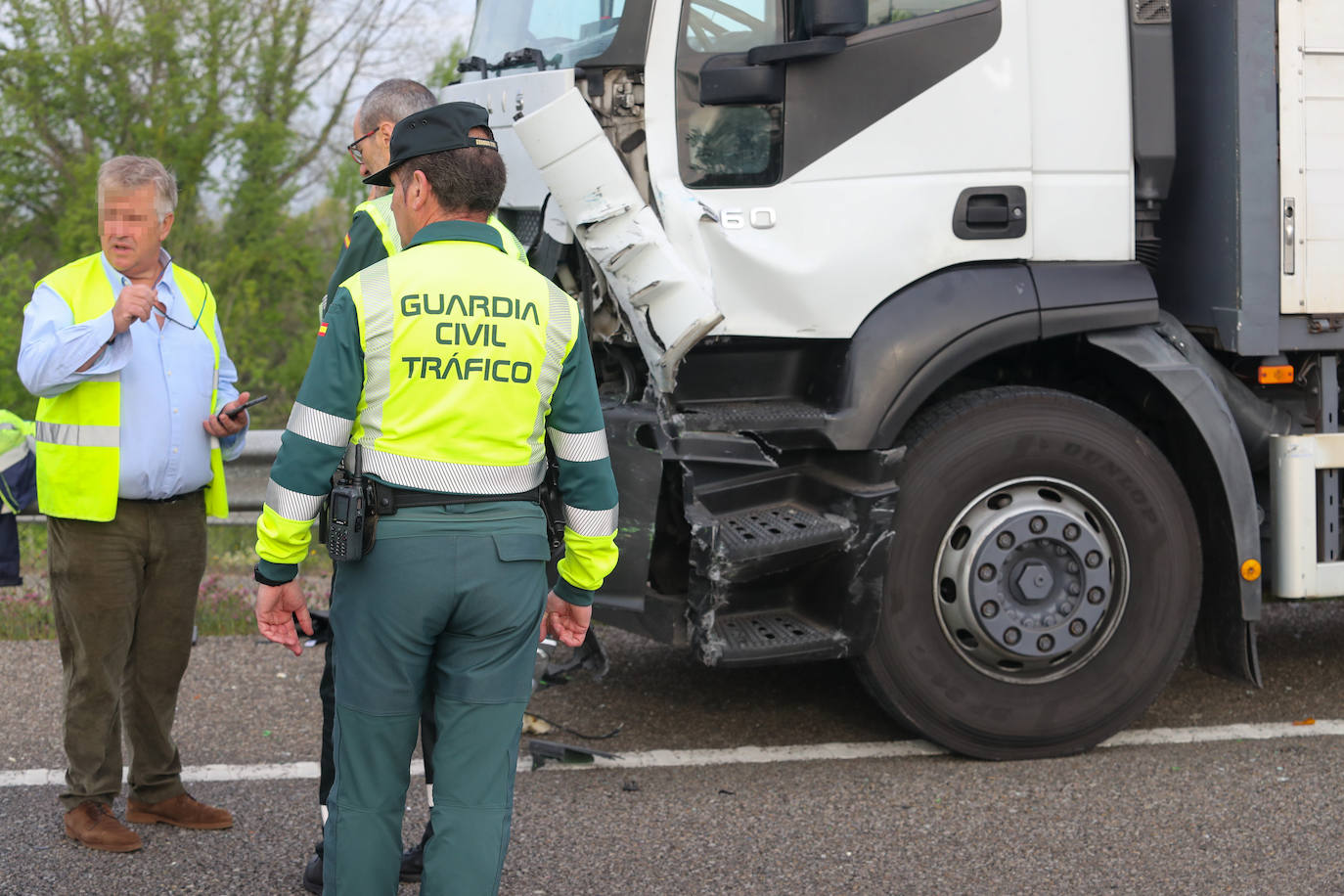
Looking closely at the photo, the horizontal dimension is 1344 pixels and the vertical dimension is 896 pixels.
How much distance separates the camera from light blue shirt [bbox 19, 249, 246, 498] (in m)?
3.64

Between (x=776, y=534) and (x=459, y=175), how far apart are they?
1774 millimetres

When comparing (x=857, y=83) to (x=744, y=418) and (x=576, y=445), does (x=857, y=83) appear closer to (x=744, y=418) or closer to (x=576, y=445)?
(x=744, y=418)

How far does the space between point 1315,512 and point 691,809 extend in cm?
230

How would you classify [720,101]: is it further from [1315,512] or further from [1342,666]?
[1342,666]

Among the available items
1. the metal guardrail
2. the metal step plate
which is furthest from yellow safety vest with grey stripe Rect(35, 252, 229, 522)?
the metal guardrail

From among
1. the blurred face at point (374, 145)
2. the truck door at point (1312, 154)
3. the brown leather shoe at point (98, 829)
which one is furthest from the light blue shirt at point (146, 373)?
the truck door at point (1312, 154)

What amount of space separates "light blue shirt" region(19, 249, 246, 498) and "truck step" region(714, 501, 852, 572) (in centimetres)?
149

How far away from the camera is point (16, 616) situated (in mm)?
6031

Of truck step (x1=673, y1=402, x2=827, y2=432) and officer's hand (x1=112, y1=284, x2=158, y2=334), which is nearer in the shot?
officer's hand (x1=112, y1=284, x2=158, y2=334)

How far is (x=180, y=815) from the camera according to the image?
3.94 m

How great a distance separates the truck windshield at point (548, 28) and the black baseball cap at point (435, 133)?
151 cm

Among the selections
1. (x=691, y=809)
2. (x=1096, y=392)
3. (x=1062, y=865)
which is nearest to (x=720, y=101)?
(x=1096, y=392)

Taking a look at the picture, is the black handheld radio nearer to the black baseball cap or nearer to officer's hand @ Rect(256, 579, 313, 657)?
officer's hand @ Rect(256, 579, 313, 657)

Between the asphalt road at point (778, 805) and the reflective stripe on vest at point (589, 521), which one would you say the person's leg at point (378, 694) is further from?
the asphalt road at point (778, 805)
